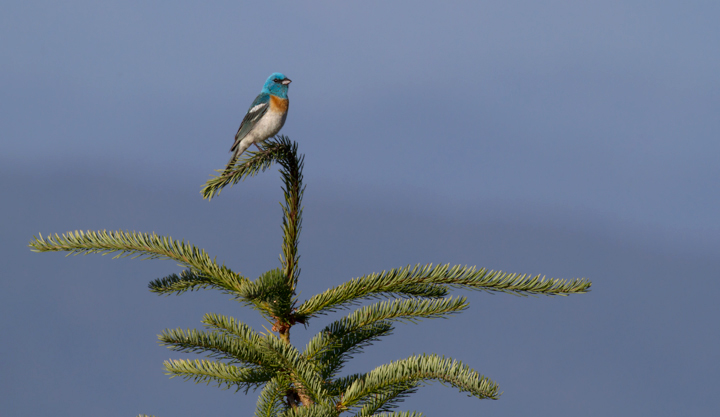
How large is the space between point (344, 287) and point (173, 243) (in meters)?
1.05

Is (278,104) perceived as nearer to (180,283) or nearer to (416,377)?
(180,283)

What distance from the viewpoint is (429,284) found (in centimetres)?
355

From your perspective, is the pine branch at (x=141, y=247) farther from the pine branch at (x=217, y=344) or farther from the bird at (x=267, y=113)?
the bird at (x=267, y=113)

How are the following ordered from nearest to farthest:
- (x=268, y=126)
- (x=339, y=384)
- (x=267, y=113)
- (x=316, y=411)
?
(x=316, y=411)
(x=339, y=384)
(x=268, y=126)
(x=267, y=113)

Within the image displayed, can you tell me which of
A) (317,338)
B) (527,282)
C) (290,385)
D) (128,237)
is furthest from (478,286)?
(128,237)

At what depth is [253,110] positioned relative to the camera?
7.07 metres

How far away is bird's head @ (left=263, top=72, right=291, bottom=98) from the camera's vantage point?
24.1 ft

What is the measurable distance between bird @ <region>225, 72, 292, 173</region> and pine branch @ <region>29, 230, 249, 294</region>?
11.7ft

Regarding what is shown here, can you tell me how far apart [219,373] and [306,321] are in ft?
2.09

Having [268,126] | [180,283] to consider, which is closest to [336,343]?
[180,283]

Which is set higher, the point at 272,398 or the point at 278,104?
the point at 278,104

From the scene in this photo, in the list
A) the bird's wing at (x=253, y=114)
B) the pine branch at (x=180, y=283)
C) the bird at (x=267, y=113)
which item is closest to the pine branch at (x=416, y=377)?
the pine branch at (x=180, y=283)

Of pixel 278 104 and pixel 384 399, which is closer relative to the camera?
pixel 384 399

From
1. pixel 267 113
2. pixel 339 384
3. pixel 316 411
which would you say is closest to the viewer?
pixel 316 411
